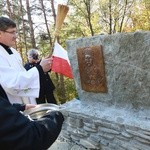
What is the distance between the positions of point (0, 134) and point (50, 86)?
5083 millimetres

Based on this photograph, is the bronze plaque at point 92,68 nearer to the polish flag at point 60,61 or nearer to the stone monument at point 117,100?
the stone monument at point 117,100

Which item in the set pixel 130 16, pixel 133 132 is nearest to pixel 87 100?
pixel 133 132

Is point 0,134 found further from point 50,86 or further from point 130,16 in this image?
point 130,16

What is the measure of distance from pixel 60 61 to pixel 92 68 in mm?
627

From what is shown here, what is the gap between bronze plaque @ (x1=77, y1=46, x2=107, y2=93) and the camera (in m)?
3.92

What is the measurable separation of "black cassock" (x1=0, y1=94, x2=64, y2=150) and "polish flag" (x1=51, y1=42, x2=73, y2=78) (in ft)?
9.97

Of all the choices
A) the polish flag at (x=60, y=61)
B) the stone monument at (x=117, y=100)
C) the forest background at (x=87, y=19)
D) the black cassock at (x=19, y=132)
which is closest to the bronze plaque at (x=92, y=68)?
the stone monument at (x=117, y=100)

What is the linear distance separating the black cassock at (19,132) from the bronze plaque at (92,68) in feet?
8.82

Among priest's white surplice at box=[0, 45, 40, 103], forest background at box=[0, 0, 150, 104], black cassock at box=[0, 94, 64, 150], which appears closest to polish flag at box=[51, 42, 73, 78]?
priest's white surplice at box=[0, 45, 40, 103]

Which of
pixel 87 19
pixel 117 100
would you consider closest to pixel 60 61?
pixel 117 100

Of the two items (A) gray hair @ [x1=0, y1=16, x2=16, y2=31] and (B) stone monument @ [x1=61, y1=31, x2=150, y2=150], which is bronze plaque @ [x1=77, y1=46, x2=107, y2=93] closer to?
(B) stone monument @ [x1=61, y1=31, x2=150, y2=150]

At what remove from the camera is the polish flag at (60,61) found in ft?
14.2

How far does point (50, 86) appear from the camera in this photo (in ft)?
20.4

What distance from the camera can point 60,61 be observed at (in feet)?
14.7
